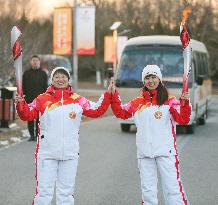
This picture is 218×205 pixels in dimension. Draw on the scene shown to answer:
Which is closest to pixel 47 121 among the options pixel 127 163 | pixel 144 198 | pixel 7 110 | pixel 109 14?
pixel 144 198

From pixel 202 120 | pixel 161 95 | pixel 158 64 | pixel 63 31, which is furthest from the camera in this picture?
pixel 63 31

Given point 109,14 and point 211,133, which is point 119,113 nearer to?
point 211,133

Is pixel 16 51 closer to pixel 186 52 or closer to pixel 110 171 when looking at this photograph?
pixel 186 52

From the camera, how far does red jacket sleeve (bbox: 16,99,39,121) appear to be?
6605 millimetres

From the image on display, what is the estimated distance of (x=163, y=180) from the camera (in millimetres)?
6648

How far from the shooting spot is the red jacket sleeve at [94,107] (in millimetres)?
6773

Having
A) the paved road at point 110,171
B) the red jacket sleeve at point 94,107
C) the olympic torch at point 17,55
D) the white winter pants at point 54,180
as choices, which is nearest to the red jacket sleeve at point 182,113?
the red jacket sleeve at point 94,107

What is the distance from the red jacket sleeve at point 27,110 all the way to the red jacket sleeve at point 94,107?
1.57 ft

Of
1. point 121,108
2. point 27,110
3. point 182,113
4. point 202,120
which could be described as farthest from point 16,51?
point 202,120

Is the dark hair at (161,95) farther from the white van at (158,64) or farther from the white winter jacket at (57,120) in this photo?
the white van at (158,64)

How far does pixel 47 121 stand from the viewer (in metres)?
6.61

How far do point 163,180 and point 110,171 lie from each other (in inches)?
159

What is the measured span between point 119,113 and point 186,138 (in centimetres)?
980

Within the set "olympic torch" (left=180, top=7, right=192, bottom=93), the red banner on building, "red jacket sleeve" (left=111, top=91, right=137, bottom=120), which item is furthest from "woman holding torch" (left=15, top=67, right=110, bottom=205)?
the red banner on building
